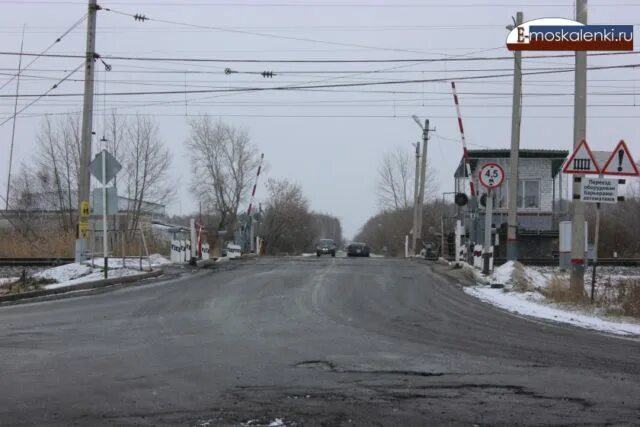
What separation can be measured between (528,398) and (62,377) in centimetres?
475

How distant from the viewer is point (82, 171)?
20438 mm

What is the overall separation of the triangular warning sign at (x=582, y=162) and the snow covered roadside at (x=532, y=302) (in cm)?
279

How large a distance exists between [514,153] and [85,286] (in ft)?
42.7

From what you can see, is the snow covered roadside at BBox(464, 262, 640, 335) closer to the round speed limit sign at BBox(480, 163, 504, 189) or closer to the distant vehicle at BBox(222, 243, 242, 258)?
the round speed limit sign at BBox(480, 163, 504, 189)

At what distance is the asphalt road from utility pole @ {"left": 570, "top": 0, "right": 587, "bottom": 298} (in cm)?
259

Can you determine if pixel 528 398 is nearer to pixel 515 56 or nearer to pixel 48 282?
pixel 48 282

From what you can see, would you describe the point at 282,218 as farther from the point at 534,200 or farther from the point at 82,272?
the point at 82,272

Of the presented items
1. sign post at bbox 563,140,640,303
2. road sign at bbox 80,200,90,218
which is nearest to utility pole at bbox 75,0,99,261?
road sign at bbox 80,200,90,218

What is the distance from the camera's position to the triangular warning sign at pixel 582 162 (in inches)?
514

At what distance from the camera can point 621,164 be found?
41.4ft

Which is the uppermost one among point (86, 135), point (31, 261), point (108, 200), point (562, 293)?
point (86, 135)

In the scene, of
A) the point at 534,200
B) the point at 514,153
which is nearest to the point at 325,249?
the point at 534,200

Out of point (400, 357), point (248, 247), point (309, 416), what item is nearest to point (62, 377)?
point (309, 416)

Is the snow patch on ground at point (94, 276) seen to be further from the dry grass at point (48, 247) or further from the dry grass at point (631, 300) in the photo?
the dry grass at point (631, 300)
